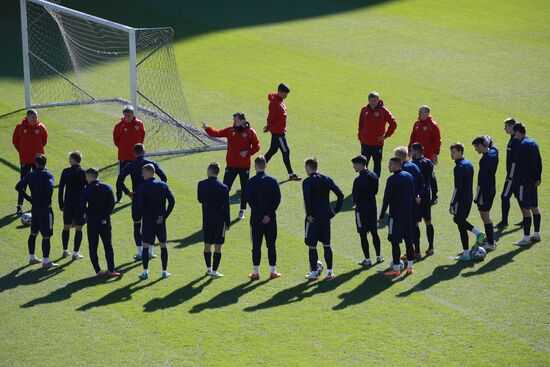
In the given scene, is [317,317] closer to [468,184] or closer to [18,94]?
[468,184]

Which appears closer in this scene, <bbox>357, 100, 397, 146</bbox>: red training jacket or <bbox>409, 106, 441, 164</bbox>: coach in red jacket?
<bbox>409, 106, 441, 164</bbox>: coach in red jacket

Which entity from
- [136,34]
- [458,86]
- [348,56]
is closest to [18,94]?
[136,34]

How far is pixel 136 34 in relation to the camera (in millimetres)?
20281

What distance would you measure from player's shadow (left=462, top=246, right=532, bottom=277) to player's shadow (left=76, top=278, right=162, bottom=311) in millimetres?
4917

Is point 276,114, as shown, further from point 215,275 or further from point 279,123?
point 215,275

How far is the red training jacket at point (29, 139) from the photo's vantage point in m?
16.8

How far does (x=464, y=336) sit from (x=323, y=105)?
12667 millimetres

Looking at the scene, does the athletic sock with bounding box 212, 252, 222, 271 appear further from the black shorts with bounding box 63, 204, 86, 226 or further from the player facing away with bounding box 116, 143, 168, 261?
the black shorts with bounding box 63, 204, 86, 226

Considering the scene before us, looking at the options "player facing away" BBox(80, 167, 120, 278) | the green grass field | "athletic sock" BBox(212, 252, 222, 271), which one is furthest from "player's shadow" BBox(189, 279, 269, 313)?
"player facing away" BBox(80, 167, 120, 278)

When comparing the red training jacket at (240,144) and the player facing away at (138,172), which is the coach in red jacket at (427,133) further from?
the player facing away at (138,172)

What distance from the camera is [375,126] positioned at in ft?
58.8

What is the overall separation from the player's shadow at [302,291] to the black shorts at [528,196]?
337 centimetres

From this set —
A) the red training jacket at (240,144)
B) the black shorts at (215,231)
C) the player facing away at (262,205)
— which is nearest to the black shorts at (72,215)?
the black shorts at (215,231)

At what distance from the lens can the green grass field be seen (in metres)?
11.7
